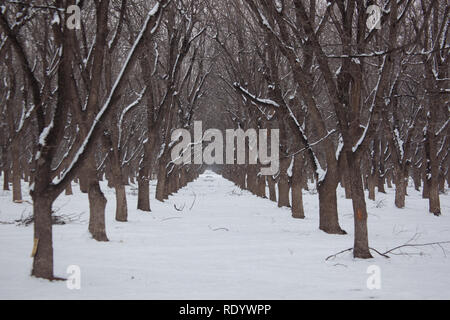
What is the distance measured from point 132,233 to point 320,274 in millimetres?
4949

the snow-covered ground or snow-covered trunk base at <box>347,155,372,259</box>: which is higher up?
snow-covered trunk base at <box>347,155,372,259</box>

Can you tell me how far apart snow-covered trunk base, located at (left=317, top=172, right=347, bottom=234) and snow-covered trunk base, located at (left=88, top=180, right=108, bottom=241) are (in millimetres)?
4837

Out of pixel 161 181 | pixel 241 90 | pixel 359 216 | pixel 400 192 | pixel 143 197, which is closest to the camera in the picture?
pixel 359 216

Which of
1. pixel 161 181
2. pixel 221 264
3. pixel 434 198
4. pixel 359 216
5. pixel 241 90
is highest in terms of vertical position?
pixel 241 90

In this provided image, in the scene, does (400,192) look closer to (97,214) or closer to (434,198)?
(434,198)

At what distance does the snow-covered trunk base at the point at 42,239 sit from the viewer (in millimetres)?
4527

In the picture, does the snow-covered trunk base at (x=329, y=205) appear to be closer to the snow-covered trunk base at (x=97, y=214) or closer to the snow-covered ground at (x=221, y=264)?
the snow-covered ground at (x=221, y=264)

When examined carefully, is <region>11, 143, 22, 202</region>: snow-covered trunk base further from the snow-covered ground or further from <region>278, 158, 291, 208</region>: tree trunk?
<region>278, 158, 291, 208</region>: tree trunk

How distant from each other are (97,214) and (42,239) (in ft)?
10.3

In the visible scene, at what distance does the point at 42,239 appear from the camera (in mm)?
4551

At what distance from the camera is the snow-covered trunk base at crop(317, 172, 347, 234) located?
29.6 ft

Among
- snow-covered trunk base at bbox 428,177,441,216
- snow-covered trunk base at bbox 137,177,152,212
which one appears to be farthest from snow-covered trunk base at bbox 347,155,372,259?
snow-covered trunk base at bbox 428,177,441,216

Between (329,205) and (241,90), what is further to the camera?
(241,90)

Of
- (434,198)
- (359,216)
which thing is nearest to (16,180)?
(359,216)
